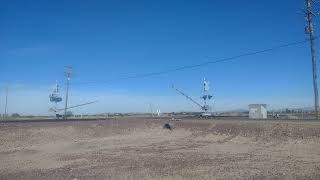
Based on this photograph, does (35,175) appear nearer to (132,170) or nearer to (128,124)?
(132,170)

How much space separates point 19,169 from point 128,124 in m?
31.0

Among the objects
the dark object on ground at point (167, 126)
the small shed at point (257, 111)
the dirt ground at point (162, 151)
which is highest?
the small shed at point (257, 111)

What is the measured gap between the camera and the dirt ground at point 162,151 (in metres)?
24.9

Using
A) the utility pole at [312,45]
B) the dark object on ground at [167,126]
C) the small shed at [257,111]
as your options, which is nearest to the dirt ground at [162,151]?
the dark object on ground at [167,126]

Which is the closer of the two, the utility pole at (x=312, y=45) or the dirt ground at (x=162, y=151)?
the dirt ground at (x=162, y=151)

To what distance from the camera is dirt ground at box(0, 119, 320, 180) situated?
982 inches

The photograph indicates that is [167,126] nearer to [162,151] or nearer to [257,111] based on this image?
[162,151]

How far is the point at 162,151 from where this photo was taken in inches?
1388

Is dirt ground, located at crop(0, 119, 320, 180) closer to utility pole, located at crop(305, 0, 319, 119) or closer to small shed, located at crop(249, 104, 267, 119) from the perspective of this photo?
utility pole, located at crop(305, 0, 319, 119)

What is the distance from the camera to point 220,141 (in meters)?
41.0

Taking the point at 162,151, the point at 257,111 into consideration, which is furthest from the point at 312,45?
the point at 162,151

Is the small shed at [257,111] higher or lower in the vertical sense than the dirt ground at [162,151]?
higher

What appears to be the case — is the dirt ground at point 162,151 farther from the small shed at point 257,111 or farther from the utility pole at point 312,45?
the small shed at point 257,111

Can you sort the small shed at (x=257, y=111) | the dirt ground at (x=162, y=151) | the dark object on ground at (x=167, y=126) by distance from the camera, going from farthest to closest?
1. the small shed at (x=257, y=111)
2. the dark object on ground at (x=167, y=126)
3. the dirt ground at (x=162, y=151)
